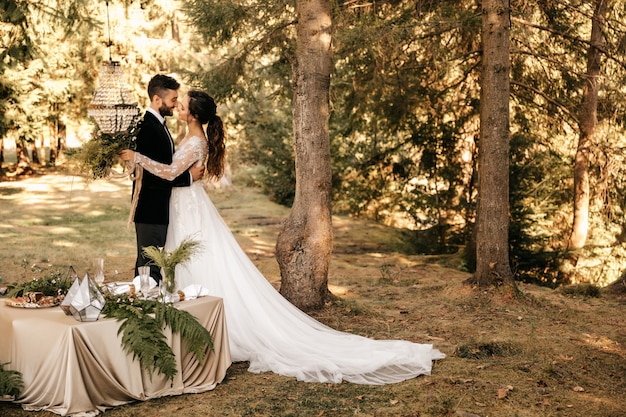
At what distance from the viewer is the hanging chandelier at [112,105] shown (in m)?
5.60

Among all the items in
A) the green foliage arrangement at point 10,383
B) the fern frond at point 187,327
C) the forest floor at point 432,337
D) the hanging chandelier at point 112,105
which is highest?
the hanging chandelier at point 112,105

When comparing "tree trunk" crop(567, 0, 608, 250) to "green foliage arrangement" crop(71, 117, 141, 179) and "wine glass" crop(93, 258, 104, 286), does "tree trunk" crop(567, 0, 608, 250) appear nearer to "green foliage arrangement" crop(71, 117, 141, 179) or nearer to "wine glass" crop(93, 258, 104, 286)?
"green foliage arrangement" crop(71, 117, 141, 179)

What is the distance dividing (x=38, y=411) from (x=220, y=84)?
31.8 feet

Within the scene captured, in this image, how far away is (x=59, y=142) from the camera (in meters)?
32.6

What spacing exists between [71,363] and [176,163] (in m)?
2.44

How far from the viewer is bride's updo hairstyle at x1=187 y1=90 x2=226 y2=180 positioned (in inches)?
262

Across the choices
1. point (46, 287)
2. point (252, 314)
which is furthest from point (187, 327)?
point (252, 314)

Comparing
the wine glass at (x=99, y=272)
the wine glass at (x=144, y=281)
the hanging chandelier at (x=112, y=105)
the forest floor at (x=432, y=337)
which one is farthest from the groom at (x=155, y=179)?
the wine glass at (x=99, y=272)

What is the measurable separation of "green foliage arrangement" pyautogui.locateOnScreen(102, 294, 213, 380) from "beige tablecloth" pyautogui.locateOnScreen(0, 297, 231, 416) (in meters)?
0.08

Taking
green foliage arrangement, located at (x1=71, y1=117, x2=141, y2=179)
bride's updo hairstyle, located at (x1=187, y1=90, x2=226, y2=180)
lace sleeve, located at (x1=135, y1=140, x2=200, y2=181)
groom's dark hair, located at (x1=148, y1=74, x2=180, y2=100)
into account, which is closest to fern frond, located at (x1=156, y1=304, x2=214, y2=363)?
green foliage arrangement, located at (x1=71, y1=117, x2=141, y2=179)

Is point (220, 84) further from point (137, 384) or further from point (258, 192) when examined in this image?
point (258, 192)

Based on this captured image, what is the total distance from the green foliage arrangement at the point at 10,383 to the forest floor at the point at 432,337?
13 cm

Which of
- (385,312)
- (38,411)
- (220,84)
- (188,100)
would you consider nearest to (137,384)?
(38,411)

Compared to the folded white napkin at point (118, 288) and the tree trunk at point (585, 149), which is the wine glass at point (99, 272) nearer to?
the folded white napkin at point (118, 288)
